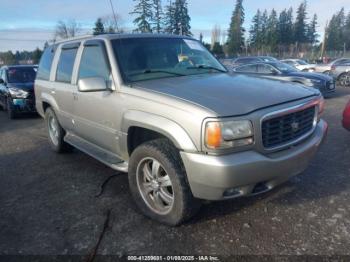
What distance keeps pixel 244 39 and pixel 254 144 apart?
73238 millimetres

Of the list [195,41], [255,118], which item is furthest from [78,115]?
[255,118]

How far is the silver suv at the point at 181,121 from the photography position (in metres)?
2.76

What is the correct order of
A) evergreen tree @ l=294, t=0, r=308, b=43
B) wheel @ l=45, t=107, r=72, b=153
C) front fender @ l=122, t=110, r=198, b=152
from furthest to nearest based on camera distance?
evergreen tree @ l=294, t=0, r=308, b=43
wheel @ l=45, t=107, r=72, b=153
front fender @ l=122, t=110, r=198, b=152

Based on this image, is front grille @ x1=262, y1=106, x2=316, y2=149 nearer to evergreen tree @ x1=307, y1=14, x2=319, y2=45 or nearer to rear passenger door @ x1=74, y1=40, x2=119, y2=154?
rear passenger door @ x1=74, y1=40, x2=119, y2=154

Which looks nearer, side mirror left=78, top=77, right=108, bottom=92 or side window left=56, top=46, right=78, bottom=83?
side mirror left=78, top=77, right=108, bottom=92

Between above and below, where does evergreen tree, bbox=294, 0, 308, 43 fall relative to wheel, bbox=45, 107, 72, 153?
above

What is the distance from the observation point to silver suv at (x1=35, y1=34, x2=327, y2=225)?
276 cm

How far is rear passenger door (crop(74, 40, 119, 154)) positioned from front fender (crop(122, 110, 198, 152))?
0.35 m

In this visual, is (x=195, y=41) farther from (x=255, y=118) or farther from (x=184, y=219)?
(x=184, y=219)

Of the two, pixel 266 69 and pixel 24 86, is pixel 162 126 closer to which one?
pixel 24 86

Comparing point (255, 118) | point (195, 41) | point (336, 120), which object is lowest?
point (336, 120)

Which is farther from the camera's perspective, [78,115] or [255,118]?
[78,115]

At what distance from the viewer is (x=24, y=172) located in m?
5.08

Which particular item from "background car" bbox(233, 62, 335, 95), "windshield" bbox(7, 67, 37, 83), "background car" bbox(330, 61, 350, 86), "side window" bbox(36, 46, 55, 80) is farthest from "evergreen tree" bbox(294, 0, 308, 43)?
"side window" bbox(36, 46, 55, 80)
